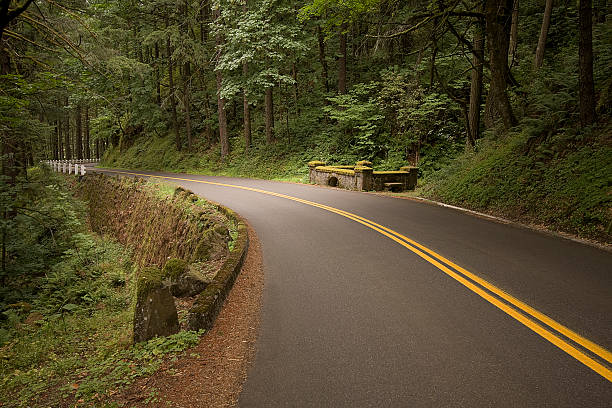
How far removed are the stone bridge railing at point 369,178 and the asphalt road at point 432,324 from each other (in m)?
8.36

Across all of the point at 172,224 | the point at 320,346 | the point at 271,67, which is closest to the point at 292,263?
the point at 320,346

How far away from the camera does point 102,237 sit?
16.9m

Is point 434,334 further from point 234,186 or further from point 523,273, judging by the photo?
point 234,186

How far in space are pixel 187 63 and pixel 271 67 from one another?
33.4ft

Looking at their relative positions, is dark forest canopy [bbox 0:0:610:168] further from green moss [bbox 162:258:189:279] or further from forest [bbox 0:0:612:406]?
green moss [bbox 162:258:189:279]

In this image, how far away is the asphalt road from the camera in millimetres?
2895

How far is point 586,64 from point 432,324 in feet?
30.6

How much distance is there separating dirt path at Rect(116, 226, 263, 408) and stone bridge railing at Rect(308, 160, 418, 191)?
481 inches

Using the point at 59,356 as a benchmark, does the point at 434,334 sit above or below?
above

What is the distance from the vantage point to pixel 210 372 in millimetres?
3275

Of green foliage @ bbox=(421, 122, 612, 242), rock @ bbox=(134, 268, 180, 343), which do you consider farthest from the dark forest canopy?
rock @ bbox=(134, 268, 180, 343)

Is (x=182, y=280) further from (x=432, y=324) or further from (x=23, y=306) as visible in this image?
(x=23, y=306)

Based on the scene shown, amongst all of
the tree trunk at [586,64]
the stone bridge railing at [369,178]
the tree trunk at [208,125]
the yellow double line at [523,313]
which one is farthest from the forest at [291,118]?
the yellow double line at [523,313]

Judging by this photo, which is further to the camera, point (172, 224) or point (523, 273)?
point (172, 224)
